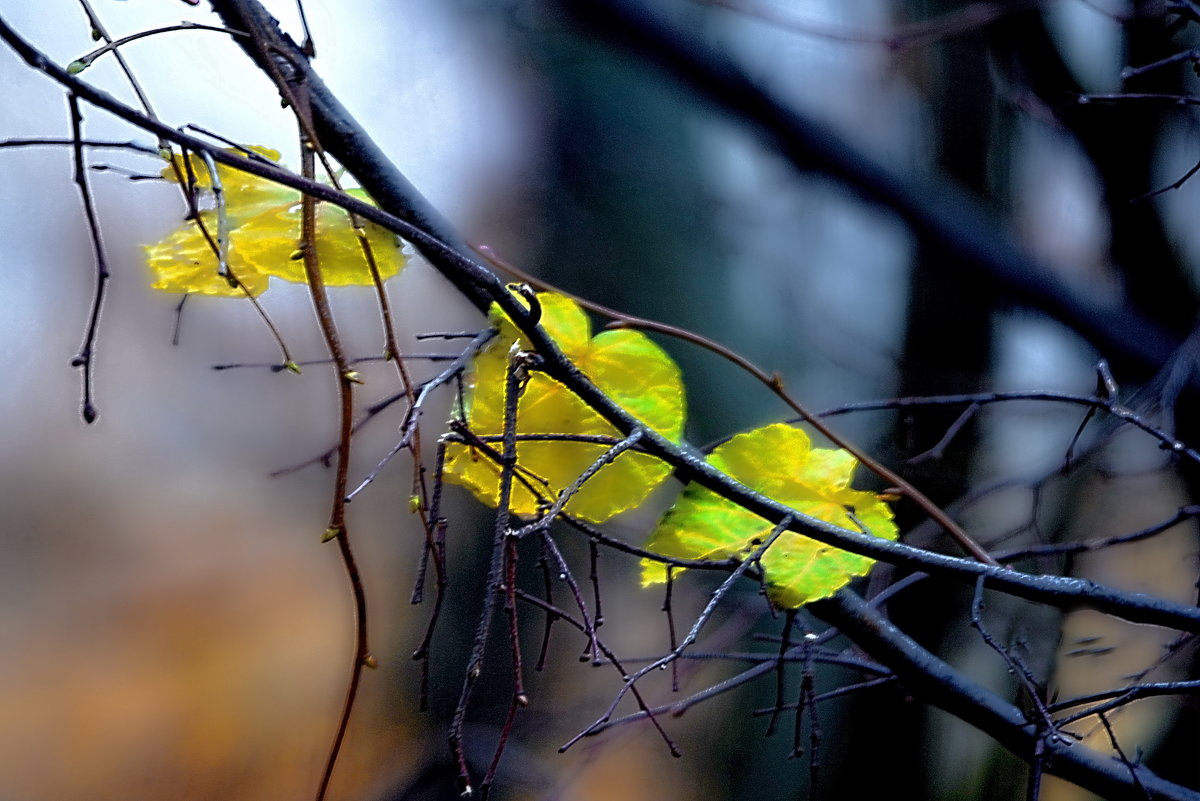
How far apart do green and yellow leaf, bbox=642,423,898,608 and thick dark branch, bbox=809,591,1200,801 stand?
30 millimetres

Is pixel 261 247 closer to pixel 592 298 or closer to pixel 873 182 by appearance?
pixel 592 298

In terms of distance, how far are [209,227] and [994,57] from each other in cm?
70

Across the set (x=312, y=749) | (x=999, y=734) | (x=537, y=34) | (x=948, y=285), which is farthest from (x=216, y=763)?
(x=948, y=285)

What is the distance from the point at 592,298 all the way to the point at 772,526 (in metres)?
0.36

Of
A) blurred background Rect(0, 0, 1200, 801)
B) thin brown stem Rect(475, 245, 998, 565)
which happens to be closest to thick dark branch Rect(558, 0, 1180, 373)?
blurred background Rect(0, 0, 1200, 801)

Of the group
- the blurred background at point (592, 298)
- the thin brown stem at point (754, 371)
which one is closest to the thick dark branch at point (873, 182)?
the blurred background at point (592, 298)

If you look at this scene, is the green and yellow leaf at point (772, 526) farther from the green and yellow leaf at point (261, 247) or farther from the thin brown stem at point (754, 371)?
the green and yellow leaf at point (261, 247)

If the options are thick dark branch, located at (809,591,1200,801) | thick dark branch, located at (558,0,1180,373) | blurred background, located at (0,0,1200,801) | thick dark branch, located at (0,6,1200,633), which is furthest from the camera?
thick dark branch, located at (558,0,1180,373)

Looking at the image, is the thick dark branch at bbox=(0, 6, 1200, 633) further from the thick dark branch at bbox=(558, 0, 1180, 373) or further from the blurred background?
the thick dark branch at bbox=(558, 0, 1180, 373)

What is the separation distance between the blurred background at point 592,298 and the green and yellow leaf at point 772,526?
129 millimetres

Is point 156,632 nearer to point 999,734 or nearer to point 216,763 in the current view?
point 216,763

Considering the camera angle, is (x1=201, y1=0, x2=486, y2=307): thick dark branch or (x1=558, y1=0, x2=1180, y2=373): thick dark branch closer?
(x1=201, y1=0, x2=486, y2=307): thick dark branch

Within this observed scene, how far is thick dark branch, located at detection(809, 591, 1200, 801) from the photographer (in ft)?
1.03

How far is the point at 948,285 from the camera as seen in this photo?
2.34 feet
